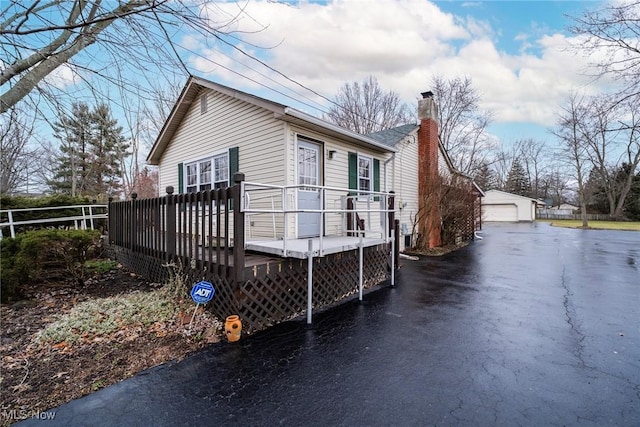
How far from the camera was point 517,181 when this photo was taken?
1777 inches

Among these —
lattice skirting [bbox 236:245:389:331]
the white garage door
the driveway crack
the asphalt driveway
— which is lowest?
the driveway crack

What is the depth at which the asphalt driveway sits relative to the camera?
242 cm

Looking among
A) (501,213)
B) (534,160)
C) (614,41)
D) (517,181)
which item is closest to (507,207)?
(501,213)

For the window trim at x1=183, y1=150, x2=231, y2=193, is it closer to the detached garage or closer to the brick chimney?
the brick chimney

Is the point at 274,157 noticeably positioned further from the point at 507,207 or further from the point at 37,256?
the point at 507,207

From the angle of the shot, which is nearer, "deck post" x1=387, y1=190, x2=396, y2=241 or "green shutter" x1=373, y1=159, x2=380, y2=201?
"deck post" x1=387, y1=190, x2=396, y2=241

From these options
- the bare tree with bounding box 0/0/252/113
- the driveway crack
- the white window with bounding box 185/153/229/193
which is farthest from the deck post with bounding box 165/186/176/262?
the driveway crack

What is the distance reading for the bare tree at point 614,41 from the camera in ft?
20.7

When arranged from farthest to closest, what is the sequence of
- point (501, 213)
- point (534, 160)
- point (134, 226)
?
point (534, 160)
point (501, 213)
point (134, 226)

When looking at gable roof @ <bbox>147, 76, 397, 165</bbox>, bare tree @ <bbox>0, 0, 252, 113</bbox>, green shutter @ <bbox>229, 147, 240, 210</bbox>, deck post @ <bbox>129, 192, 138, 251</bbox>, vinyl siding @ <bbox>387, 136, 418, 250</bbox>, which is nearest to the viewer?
bare tree @ <bbox>0, 0, 252, 113</bbox>

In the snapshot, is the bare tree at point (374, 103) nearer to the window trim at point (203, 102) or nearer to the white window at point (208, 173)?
the window trim at point (203, 102)

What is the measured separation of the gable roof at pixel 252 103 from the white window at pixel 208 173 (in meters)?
1.63

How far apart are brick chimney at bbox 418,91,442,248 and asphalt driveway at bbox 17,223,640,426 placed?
692 centimetres

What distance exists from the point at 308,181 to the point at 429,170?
6.99 m
